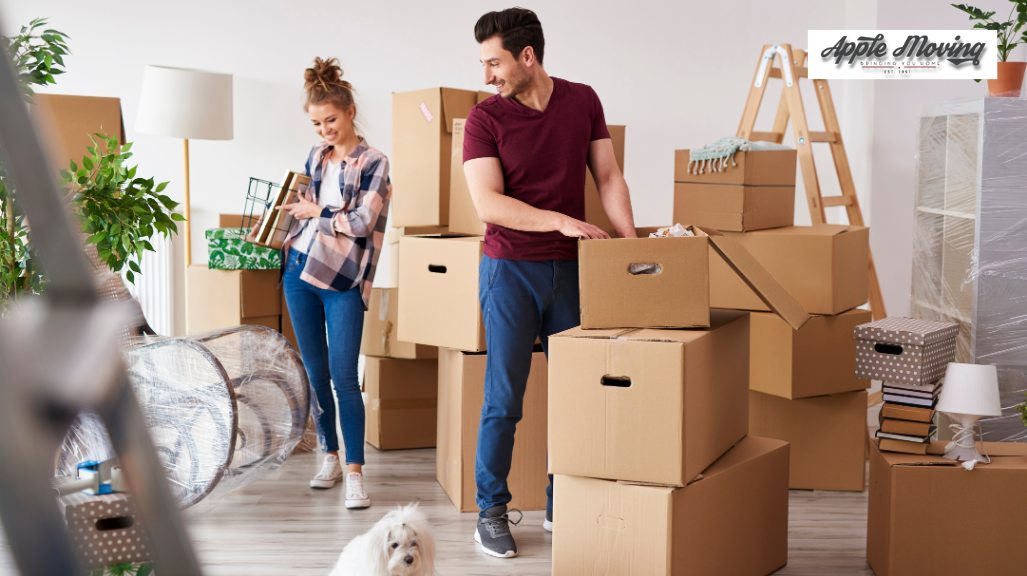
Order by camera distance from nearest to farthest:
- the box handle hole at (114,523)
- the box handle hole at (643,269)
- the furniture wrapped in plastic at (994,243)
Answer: the box handle hole at (114,523) < the box handle hole at (643,269) < the furniture wrapped in plastic at (994,243)

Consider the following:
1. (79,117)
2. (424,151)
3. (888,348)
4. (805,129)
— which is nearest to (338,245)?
(424,151)

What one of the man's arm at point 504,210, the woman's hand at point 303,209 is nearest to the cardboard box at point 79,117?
the woman's hand at point 303,209

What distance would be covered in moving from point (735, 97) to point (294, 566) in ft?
9.49

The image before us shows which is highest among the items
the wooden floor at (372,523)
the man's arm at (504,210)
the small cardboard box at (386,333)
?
the man's arm at (504,210)

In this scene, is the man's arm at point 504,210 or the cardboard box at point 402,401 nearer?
the man's arm at point 504,210

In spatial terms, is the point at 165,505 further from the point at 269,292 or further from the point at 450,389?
the point at 269,292

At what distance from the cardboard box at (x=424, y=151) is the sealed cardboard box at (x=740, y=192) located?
0.76 metres

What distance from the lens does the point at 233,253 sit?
9.30ft

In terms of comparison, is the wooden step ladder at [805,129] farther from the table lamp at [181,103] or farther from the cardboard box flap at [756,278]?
the table lamp at [181,103]

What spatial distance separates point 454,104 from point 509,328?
40.4 inches

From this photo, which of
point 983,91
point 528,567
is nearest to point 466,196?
point 528,567

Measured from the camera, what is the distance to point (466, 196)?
2.50 m

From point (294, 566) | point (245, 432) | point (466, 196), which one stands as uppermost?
point (466, 196)

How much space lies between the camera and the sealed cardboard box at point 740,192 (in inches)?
96.8
